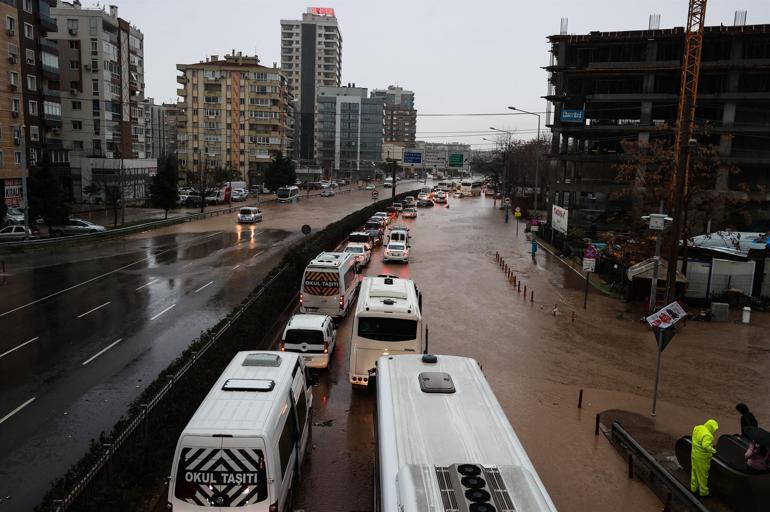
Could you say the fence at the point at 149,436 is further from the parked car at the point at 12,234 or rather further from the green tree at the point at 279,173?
the green tree at the point at 279,173

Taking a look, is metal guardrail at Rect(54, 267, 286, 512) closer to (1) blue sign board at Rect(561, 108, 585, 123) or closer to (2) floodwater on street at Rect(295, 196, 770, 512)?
(2) floodwater on street at Rect(295, 196, 770, 512)

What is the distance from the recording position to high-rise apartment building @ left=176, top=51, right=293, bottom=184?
112812 mm

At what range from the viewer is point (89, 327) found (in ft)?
72.4

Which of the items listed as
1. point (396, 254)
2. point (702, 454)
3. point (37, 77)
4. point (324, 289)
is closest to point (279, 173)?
point (37, 77)

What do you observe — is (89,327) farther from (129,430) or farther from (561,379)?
(561,379)

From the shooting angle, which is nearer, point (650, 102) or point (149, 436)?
point (149, 436)

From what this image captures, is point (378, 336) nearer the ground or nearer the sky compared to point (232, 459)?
nearer the ground

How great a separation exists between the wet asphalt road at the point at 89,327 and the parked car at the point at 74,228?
3.01m

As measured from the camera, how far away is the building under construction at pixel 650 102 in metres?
56.9

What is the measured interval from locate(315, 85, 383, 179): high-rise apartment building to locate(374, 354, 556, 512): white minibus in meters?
174

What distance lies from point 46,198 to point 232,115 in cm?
7329

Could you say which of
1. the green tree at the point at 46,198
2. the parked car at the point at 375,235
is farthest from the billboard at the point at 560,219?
the green tree at the point at 46,198

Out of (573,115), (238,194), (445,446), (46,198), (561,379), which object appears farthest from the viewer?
(238,194)

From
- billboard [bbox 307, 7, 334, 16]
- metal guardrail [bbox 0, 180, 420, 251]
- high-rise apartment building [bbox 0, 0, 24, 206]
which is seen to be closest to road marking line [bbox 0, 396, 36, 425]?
metal guardrail [bbox 0, 180, 420, 251]
